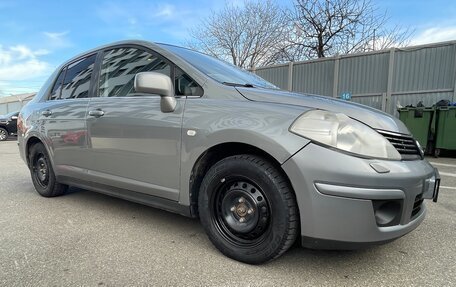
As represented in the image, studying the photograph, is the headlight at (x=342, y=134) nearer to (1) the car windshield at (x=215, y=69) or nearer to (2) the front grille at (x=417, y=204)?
(2) the front grille at (x=417, y=204)

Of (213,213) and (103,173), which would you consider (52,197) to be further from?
(213,213)

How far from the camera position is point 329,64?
1194 cm

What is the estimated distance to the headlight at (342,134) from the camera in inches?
78.0

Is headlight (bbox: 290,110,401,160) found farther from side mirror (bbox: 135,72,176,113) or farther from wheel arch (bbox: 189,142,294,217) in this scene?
side mirror (bbox: 135,72,176,113)

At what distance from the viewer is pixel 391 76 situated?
10.3m

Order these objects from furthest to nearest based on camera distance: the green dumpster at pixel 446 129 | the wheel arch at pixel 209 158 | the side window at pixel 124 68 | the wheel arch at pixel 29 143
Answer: the green dumpster at pixel 446 129
the wheel arch at pixel 29 143
the side window at pixel 124 68
the wheel arch at pixel 209 158

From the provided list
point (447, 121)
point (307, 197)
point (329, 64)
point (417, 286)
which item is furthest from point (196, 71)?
point (329, 64)

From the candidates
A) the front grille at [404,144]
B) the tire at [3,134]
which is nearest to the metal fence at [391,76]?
the front grille at [404,144]

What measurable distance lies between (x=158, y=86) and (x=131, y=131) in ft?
1.81

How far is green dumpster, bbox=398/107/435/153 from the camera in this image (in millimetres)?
8477

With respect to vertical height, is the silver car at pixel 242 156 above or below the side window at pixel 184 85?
below

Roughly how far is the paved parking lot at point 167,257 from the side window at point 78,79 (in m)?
1.29

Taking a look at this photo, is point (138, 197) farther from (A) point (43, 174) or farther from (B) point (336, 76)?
(B) point (336, 76)

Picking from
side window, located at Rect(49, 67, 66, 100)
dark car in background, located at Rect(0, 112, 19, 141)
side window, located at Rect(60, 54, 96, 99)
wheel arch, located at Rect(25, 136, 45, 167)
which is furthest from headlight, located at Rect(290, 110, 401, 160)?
dark car in background, located at Rect(0, 112, 19, 141)
